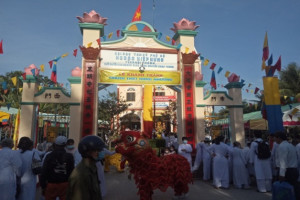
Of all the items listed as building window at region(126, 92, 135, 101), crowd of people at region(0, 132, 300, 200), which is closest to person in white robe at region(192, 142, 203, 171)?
crowd of people at region(0, 132, 300, 200)

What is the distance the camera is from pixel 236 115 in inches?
439

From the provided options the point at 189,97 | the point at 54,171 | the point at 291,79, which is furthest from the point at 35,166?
the point at 291,79

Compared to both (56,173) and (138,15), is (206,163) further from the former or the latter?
(138,15)

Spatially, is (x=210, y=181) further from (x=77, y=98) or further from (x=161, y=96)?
(x=161, y=96)

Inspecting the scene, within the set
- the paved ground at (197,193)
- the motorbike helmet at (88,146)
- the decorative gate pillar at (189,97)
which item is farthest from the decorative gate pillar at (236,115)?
the motorbike helmet at (88,146)

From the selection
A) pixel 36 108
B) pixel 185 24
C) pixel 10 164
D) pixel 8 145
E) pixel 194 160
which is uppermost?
pixel 185 24

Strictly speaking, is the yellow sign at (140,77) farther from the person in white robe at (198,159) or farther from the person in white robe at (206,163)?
the person in white robe at (206,163)

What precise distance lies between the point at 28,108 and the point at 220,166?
26.5 ft

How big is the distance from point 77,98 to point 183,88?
16.3 ft

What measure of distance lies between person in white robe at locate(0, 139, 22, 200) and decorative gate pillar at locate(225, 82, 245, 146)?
944cm

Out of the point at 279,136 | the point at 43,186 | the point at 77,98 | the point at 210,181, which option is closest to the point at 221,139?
the point at 210,181

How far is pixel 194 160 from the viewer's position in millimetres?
9484

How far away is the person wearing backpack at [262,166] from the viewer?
6703 mm

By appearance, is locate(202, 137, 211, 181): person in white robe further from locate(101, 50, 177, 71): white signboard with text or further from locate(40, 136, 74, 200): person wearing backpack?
locate(40, 136, 74, 200): person wearing backpack
